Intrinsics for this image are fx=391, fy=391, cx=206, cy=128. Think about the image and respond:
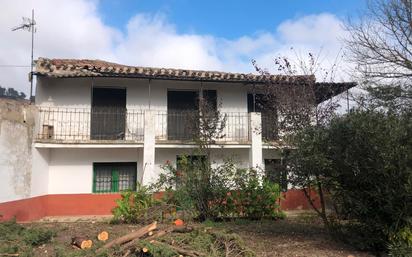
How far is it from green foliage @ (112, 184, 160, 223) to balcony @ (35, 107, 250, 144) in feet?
9.81

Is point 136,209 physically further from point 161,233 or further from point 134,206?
point 161,233

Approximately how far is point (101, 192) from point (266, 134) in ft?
21.0

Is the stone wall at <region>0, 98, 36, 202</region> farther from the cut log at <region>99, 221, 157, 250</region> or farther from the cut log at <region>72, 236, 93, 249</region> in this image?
the cut log at <region>99, 221, 157, 250</region>

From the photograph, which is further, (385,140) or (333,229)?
(333,229)

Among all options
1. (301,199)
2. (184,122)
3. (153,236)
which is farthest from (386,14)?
(153,236)

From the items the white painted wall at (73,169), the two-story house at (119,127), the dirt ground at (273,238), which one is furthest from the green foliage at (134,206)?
the white painted wall at (73,169)

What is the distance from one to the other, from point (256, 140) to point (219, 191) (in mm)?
3931

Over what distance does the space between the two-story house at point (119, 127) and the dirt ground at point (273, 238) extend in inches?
133

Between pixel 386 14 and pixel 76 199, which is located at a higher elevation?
pixel 386 14

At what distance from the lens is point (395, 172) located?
6.54 m

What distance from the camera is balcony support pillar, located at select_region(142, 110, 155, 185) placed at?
44.3 ft

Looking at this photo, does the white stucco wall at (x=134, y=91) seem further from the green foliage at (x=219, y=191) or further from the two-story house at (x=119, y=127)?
the green foliage at (x=219, y=191)

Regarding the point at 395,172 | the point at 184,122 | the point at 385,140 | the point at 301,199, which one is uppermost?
the point at 184,122

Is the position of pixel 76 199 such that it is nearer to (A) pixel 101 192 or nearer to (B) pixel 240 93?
(A) pixel 101 192
